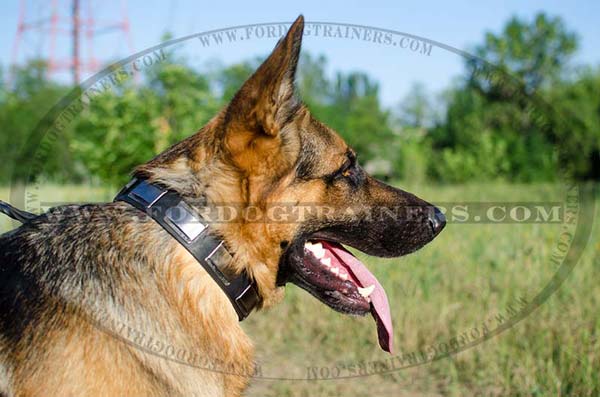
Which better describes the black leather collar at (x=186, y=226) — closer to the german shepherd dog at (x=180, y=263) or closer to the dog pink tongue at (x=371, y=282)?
the german shepherd dog at (x=180, y=263)

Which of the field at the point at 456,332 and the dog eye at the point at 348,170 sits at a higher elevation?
the dog eye at the point at 348,170

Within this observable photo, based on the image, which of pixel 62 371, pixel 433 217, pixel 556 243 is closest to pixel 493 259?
pixel 556 243

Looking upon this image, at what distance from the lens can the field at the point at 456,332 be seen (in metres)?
4.41

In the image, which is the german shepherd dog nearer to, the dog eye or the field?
the dog eye

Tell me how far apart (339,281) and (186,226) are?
1.01 metres

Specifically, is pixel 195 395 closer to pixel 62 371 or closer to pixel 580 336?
pixel 62 371

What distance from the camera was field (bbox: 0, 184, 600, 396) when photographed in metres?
4.41

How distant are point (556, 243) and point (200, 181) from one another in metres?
5.77

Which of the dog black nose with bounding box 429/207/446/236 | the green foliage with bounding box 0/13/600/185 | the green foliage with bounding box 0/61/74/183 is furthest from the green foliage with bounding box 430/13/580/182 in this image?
the dog black nose with bounding box 429/207/446/236

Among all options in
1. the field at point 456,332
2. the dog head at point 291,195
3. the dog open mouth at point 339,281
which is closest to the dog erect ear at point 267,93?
the dog head at point 291,195

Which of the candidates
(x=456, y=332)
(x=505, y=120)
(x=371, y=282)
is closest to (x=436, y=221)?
(x=371, y=282)

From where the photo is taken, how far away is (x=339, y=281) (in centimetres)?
327

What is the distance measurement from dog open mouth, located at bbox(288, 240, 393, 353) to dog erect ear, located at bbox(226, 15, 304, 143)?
29.6 inches

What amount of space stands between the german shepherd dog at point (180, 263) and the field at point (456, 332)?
1.75 metres
